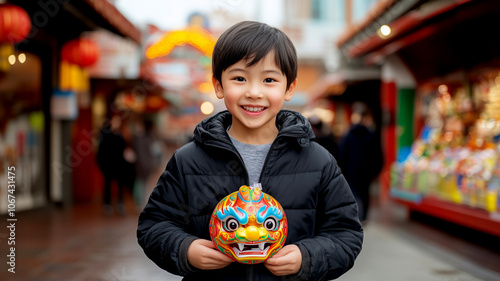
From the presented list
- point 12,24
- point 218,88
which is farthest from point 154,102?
point 218,88

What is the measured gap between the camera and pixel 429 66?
9.74 metres

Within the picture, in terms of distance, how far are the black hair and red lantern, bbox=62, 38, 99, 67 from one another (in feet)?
29.7

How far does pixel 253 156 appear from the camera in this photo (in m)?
1.93

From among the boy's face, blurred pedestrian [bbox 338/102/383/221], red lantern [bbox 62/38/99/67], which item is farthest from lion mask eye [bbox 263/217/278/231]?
red lantern [bbox 62/38/99/67]

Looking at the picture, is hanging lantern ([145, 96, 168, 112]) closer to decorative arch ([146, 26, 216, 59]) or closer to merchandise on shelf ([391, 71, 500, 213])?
decorative arch ([146, 26, 216, 59])

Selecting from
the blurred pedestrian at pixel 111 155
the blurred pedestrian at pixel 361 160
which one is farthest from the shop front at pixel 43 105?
the blurred pedestrian at pixel 361 160

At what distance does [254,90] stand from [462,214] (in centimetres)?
613

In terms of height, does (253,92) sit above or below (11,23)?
below

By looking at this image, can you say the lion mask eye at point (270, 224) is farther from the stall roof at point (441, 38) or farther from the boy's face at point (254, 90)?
the stall roof at point (441, 38)

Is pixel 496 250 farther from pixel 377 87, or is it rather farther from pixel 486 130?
pixel 377 87

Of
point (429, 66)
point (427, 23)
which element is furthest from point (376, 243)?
point (429, 66)

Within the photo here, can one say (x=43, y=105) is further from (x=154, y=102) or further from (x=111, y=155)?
(x=154, y=102)

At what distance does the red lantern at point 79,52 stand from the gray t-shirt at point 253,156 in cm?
911

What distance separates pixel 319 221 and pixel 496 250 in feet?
19.2
